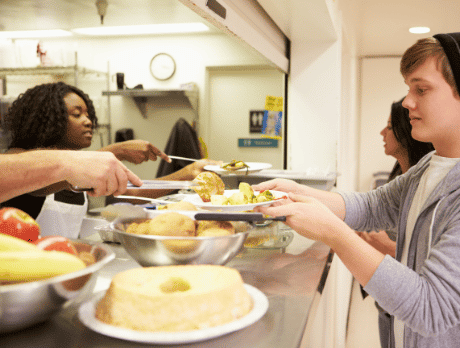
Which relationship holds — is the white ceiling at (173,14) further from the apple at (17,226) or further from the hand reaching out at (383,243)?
the apple at (17,226)

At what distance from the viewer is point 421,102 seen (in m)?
1.09

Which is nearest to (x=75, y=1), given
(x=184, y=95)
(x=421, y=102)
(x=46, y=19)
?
(x=46, y=19)

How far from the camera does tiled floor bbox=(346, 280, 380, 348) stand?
314 cm

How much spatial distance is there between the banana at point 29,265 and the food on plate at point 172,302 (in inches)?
3.6

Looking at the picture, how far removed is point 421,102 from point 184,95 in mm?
3730

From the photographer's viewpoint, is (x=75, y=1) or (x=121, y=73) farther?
(x=121, y=73)

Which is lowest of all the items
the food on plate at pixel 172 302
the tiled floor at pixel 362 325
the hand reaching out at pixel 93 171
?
the tiled floor at pixel 362 325

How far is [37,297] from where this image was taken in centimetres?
56

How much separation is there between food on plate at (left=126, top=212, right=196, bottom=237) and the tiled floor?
2753 mm

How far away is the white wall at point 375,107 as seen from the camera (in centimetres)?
620

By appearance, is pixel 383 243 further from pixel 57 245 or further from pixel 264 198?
pixel 57 245

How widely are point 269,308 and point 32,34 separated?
497 cm

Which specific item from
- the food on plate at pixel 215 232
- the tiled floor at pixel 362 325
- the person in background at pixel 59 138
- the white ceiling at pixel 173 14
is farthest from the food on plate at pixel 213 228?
the tiled floor at pixel 362 325

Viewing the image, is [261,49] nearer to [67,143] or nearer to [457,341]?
[67,143]
